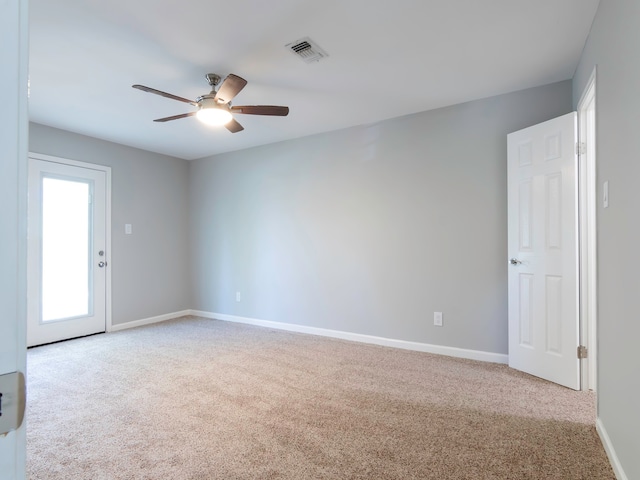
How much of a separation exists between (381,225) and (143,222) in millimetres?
3317

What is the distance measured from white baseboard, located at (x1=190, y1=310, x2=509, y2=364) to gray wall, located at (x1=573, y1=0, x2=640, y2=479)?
49.4 inches

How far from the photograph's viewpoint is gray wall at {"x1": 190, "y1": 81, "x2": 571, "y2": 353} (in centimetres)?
328

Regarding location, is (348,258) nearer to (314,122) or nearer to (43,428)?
(314,122)

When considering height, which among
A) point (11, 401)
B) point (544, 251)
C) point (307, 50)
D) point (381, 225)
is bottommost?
point (11, 401)

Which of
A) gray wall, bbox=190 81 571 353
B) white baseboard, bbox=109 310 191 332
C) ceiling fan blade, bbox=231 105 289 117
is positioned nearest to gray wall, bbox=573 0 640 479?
gray wall, bbox=190 81 571 353

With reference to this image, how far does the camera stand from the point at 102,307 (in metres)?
4.45

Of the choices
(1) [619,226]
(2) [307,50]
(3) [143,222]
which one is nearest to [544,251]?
Answer: (1) [619,226]

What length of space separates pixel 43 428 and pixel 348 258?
294 centimetres

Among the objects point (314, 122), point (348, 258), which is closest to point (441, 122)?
point (314, 122)

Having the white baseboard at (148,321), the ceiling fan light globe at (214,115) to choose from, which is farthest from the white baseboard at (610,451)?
the white baseboard at (148,321)

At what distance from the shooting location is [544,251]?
2.82 metres

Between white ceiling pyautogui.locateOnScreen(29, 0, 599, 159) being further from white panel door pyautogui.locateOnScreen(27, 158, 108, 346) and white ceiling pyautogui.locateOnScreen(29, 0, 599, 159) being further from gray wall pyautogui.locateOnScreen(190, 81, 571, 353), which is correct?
white panel door pyautogui.locateOnScreen(27, 158, 108, 346)

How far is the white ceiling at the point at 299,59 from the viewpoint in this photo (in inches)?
80.4

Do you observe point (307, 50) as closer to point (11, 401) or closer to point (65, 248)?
point (11, 401)
